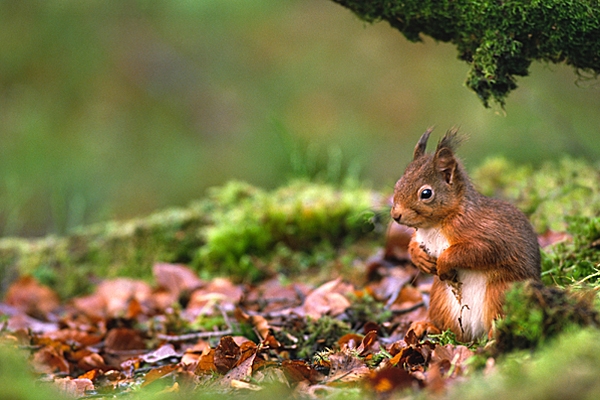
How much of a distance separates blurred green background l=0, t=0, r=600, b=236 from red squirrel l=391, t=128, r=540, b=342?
5.90m

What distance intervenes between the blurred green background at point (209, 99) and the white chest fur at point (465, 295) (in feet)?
19.4

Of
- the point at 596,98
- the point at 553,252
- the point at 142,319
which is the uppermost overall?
the point at 596,98

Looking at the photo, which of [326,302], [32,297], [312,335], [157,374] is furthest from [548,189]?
[32,297]

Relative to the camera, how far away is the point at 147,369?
3371 mm

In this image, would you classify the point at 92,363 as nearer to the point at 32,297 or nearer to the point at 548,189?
the point at 32,297

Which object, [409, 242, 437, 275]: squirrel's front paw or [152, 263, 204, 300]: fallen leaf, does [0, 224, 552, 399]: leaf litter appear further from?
[409, 242, 437, 275]: squirrel's front paw

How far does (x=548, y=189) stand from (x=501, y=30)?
2.24 m

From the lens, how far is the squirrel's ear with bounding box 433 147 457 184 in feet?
9.22

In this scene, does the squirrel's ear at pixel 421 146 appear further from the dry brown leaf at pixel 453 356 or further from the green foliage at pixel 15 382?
the green foliage at pixel 15 382

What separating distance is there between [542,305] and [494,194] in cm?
343

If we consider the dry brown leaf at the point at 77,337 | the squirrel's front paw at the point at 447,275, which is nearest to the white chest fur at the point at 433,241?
the squirrel's front paw at the point at 447,275

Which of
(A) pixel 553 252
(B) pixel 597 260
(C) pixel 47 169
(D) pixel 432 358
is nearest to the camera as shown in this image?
(D) pixel 432 358

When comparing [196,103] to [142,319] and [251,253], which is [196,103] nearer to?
[251,253]

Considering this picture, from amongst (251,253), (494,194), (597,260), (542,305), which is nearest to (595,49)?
(597,260)
